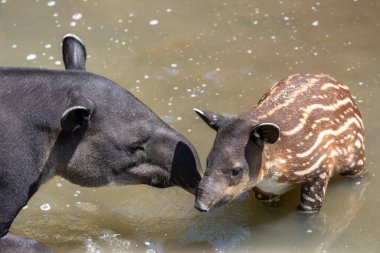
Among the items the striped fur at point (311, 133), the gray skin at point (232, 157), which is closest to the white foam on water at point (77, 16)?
the striped fur at point (311, 133)

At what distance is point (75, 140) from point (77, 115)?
0.22m

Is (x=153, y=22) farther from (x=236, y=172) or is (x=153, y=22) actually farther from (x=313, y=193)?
(x=236, y=172)

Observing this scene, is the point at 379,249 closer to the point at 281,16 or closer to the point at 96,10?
the point at 281,16

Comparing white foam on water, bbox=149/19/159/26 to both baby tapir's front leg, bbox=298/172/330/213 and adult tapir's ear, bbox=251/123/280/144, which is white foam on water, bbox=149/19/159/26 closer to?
baby tapir's front leg, bbox=298/172/330/213

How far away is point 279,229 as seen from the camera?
Result: 5.96 metres

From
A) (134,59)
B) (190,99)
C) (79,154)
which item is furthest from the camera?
(134,59)

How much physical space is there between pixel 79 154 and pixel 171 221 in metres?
1.08

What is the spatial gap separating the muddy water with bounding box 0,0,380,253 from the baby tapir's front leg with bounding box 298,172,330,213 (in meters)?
0.09

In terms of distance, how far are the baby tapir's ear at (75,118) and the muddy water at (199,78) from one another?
1114 millimetres

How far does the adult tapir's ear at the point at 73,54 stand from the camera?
570 centimetres

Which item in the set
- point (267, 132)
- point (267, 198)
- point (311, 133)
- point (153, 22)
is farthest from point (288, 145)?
point (153, 22)

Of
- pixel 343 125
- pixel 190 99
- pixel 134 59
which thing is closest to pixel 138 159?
pixel 343 125

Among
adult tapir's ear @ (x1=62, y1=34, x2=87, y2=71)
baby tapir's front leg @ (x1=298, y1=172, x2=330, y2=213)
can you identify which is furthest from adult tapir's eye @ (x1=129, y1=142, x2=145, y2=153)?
baby tapir's front leg @ (x1=298, y1=172, x2=330, y2=213)

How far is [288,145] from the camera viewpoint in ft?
18.5
